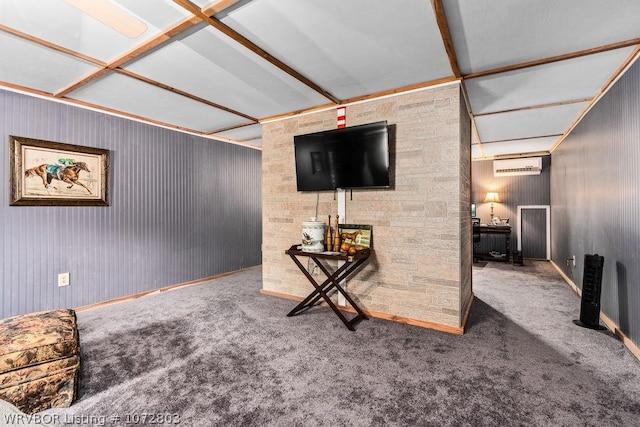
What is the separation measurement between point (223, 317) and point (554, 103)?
4.20 metres

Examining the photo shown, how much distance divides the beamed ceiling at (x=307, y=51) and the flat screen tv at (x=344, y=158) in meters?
0.41

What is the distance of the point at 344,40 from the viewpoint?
2010 millimetres

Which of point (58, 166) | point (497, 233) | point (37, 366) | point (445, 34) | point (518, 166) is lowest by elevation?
point (37, 366)

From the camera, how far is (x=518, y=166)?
6.01 m

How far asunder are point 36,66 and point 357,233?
308 cm

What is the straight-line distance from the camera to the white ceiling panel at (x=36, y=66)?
6.84 ft

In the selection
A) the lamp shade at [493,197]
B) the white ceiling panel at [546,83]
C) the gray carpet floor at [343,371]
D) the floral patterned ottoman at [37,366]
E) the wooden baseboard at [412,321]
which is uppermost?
the white ceiling panel at [546,83]

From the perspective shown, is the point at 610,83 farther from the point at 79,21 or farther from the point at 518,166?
the point at 79,21

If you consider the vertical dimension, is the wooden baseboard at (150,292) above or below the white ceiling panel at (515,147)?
below

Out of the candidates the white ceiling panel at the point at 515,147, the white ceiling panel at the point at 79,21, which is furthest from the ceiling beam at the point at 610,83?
the white ceiling panel at the point at 79,21

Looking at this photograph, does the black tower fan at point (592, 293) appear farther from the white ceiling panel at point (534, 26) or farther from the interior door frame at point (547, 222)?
the interior door frame at point (547, 222)

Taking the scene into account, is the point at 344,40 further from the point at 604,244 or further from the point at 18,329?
the point at 604,244

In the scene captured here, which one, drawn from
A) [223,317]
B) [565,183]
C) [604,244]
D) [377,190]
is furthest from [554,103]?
[223,317]

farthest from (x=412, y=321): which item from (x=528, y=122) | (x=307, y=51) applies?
(x=528, y=122)
